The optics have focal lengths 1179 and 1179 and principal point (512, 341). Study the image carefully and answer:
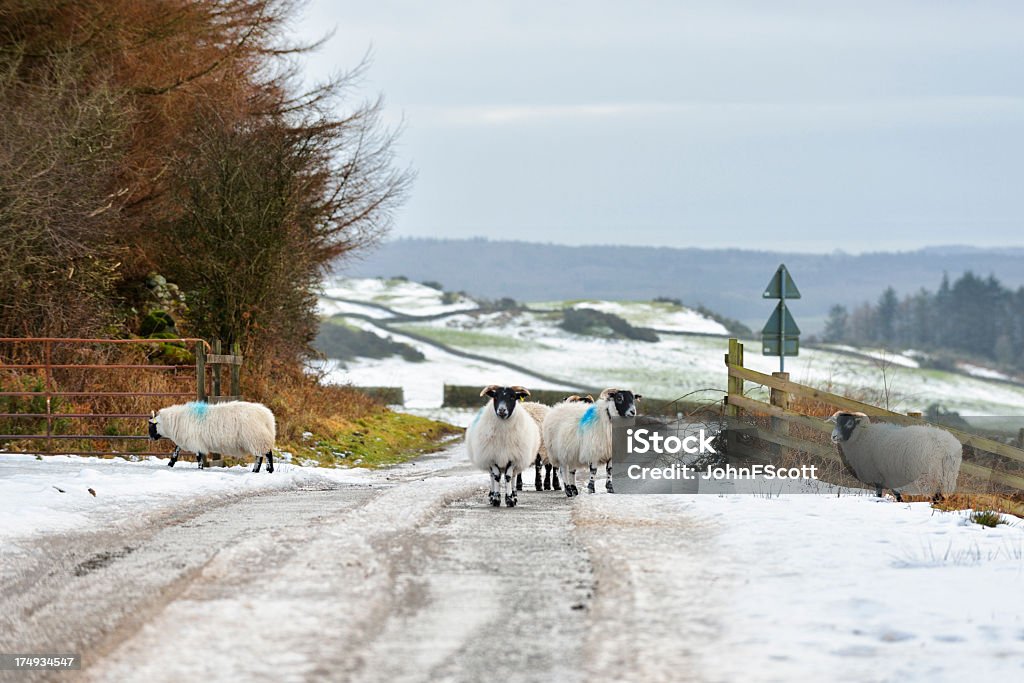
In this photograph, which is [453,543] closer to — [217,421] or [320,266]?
[217,421]

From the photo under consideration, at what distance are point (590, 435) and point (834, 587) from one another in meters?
6.27

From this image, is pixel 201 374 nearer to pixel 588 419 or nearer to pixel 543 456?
pixel 543 456

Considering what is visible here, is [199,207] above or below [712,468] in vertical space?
above

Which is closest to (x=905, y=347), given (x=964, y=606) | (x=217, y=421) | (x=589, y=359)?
(x=589, y=359)

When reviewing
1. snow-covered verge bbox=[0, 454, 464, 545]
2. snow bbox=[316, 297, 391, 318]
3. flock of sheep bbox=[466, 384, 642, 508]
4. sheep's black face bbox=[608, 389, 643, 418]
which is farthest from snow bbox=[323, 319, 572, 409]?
sheep's black face bbox=[608, 389, 643, 418]

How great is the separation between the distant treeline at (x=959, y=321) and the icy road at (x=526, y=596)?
12793 centimetres

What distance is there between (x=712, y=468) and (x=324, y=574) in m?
9.25

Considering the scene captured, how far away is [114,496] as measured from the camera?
534 inches

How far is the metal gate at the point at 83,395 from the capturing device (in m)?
18.8

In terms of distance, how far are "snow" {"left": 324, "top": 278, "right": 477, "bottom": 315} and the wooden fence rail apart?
68362mm

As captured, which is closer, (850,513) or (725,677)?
(725,677)

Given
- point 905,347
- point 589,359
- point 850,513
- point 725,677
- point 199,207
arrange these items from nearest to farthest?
point 725,677, point 850,513, point 199,207, point 589,359, point 905,347

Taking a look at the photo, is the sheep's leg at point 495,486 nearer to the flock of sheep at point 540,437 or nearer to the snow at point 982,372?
the flock of sheep at point 540,437

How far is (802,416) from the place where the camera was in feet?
52.6
